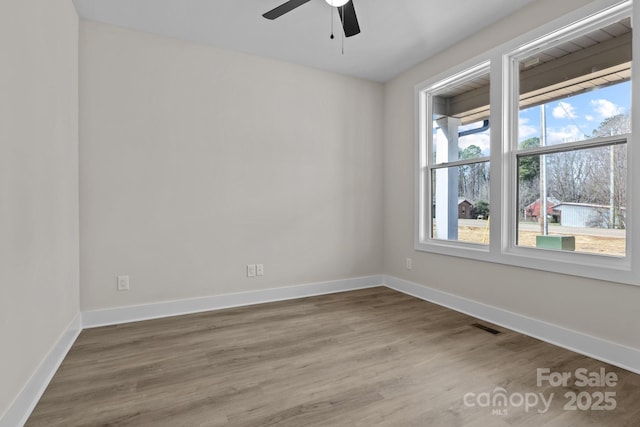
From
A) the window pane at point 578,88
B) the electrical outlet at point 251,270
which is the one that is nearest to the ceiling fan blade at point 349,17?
the window pane at point 578,88

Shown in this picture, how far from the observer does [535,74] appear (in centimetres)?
277

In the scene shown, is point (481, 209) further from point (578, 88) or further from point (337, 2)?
point (337, 2)

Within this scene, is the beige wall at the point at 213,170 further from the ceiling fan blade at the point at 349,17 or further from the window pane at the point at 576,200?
the window pane at the point at 576,200

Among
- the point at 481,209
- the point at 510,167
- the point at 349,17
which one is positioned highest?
the point at 349,17

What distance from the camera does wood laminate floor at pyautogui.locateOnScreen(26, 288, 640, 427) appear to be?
5.36ft

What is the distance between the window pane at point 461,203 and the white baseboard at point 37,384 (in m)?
3.61

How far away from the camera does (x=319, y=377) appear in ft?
6.61

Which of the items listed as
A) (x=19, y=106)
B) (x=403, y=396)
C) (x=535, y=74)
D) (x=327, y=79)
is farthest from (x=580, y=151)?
(x=19, y=106)

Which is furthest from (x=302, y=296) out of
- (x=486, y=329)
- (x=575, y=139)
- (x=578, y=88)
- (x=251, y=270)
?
(x=578, y=88)

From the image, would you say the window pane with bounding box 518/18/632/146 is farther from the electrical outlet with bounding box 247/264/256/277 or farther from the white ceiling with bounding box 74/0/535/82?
the electrical outlet with bounding box 247/264/256/277

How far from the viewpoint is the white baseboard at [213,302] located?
115 inches

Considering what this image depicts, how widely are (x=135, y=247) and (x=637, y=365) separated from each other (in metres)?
4.03

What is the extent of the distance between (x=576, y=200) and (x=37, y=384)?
3.85 meters

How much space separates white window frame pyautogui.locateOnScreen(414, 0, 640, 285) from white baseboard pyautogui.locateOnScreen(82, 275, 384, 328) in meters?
1.11
